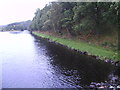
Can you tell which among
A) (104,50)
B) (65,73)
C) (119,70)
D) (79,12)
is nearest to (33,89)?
(65,73)

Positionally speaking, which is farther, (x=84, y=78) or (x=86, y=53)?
(x=86, y=53)

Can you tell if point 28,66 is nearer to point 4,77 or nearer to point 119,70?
point 4,77

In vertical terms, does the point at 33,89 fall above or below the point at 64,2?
below

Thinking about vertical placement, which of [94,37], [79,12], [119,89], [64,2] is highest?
[64,2]

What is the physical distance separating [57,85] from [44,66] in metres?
7.87

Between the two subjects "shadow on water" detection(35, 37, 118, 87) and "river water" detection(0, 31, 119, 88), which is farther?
"shadow on water" detection(35, 37, 118, 87)

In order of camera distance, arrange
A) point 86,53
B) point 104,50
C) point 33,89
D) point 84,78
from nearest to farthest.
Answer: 1. point 33,89
2. point 84,78
3. point 104,50
4. point 86,53

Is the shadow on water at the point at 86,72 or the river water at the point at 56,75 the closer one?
the river water at the point at 56,75

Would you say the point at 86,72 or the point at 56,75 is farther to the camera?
the point at 86,72

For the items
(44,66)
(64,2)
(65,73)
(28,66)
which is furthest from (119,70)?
(64,2)

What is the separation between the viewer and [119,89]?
1446 centimetres

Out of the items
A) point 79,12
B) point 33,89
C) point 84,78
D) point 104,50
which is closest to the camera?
point 33,89

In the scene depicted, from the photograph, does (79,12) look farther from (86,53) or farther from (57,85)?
(57,85)

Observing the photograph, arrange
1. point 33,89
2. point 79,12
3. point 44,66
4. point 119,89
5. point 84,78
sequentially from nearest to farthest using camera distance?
point 119,89, point 33,89, point 84,78, point 44,66, point 79,12
